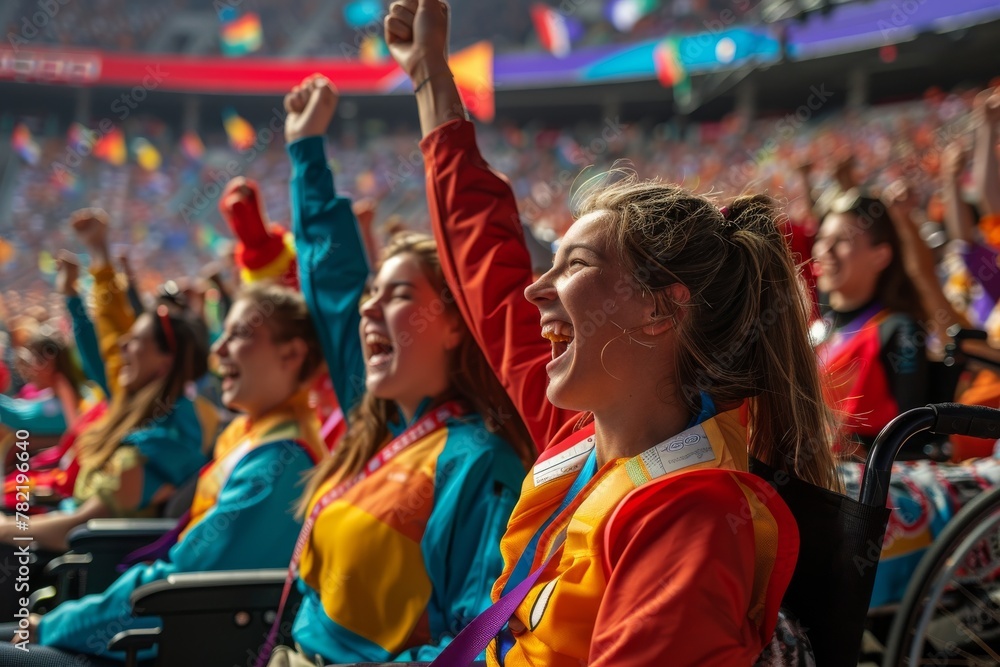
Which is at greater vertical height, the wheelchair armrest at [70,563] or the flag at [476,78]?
the flag at [476,78]

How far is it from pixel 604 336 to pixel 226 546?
4.23 ft

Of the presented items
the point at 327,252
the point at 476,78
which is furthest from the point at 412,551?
the point at 476,78

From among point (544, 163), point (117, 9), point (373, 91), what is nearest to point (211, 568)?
point (544, 163)

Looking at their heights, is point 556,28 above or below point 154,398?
above

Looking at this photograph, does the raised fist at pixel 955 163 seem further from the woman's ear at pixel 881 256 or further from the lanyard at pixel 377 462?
the lanyard at pixel 377 462

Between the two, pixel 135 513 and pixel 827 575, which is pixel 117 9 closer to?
pixel 135 513

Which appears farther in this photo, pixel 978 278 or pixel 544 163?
pixel 544 163

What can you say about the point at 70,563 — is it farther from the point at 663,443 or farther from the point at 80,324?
the point at 663,443

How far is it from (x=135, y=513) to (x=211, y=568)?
1.01m

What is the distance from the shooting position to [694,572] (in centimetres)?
87

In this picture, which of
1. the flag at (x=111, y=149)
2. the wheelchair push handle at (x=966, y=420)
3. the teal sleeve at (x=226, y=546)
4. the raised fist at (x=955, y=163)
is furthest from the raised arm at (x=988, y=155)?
the flag at (x=111, y=149)

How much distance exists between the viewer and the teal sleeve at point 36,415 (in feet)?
15.4

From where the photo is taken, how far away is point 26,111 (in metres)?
21.2

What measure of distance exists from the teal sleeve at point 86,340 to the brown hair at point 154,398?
79 cm
